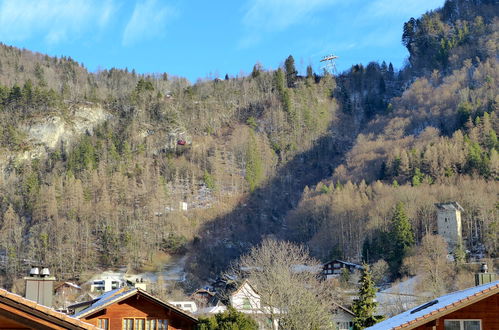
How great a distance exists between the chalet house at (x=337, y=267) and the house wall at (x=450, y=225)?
1312 cm

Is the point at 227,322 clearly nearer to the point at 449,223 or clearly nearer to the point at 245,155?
the point at 449,223

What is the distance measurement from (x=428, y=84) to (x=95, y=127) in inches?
3045

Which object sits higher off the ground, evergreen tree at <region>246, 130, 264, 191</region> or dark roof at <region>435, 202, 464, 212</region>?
evergreen tree at <region>246, 130, 264, 191</region>

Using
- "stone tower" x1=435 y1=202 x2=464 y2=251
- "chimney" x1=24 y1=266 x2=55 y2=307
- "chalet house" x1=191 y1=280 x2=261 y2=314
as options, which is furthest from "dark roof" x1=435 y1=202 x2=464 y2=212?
"chimney" x1=24 y1=266 x2=55 y2=307

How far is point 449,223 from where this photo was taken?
9150 centimetres

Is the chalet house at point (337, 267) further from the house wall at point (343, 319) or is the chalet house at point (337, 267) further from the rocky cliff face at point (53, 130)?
the rocky cliff face at point (53, 130)

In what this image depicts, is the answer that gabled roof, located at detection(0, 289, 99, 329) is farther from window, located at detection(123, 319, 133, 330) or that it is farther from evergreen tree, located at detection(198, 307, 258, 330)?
evergreen tree, located at detection(198, 307, 258, 330)

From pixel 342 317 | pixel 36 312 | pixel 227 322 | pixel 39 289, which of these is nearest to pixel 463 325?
pixel 39 289

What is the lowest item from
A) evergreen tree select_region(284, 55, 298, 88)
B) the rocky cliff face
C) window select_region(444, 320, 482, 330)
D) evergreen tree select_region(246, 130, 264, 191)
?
window select_region(444, 320, 482, 330)

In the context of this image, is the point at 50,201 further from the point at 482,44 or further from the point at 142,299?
the point at 482,44

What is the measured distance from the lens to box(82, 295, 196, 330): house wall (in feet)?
79.0

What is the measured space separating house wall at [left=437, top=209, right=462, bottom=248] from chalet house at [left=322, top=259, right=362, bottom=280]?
13.1 meters

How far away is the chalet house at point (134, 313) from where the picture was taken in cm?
2391

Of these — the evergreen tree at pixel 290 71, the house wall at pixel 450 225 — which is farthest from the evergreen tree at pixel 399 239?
the evergreen tree at pixel 290 71
